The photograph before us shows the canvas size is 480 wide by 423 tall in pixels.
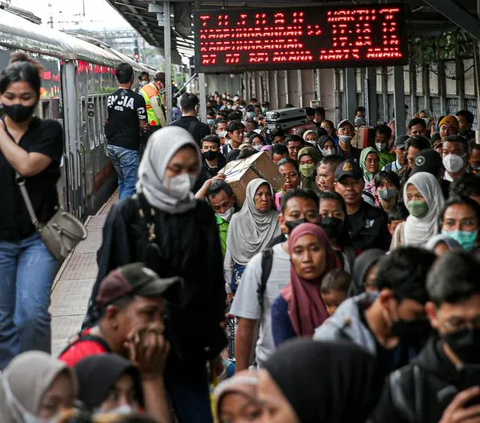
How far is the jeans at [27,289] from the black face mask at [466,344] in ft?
9.59

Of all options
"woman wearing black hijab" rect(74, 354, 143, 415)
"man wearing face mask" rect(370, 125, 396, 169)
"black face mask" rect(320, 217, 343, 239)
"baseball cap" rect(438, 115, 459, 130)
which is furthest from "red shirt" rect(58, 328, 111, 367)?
"baseball cap" rect(438, 115, 459, 130)

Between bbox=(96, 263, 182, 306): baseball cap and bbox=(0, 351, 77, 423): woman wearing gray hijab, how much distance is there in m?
0.91

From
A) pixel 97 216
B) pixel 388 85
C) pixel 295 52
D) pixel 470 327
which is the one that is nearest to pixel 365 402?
pixel 470 327

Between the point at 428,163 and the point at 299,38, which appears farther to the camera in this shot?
the point at 299,38

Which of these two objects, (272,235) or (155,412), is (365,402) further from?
(272,235)

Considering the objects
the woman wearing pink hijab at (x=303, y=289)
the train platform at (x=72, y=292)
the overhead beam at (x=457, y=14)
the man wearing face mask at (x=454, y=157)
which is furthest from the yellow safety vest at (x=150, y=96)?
the woman wearing pink hijab at (x=303, y=289)

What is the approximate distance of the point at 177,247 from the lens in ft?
16.6

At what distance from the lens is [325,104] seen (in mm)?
37062

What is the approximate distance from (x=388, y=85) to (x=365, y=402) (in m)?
26.8

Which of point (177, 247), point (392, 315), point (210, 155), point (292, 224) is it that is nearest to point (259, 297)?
point (292, 224)

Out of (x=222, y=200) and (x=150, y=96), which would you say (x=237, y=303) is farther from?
(x=150, y=96)

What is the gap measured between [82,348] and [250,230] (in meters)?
4.27

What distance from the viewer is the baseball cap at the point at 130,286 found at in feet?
14.1

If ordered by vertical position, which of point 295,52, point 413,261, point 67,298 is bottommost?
point 67,298
